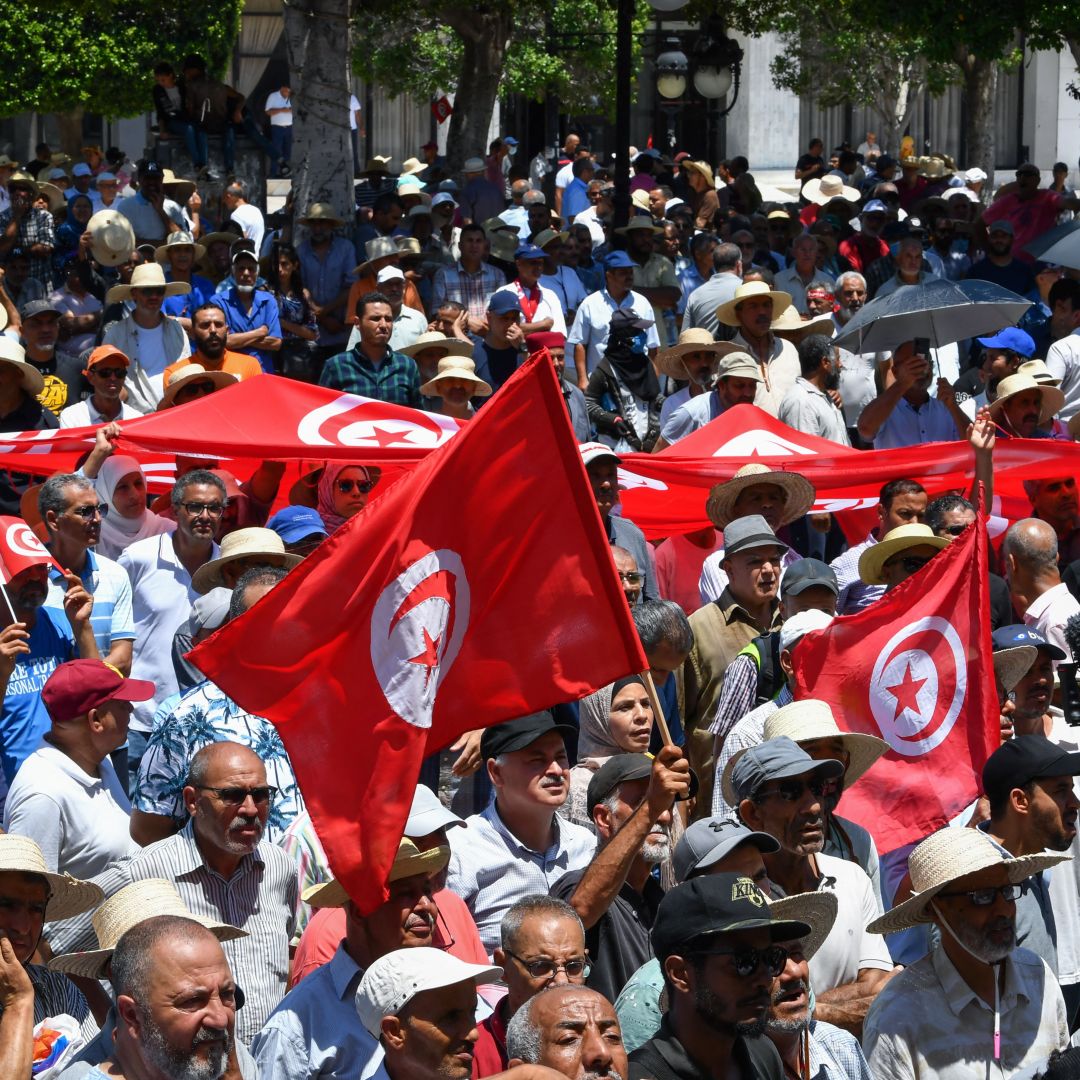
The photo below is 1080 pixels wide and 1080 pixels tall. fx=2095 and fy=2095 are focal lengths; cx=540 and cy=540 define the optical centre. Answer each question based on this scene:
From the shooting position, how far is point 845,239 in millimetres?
18078

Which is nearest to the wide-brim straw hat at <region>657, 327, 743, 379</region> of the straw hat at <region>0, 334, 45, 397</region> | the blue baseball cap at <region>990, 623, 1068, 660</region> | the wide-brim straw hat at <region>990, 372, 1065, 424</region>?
the wide-brim straw hat at <region>990, 372, 1065, 424</region>

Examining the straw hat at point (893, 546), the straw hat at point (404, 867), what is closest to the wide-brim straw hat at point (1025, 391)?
the straw hat at point (893, 546)

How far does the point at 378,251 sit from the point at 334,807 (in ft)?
32.2

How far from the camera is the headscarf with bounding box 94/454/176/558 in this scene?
906cm

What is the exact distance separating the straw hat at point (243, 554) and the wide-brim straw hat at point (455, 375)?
2595 mm

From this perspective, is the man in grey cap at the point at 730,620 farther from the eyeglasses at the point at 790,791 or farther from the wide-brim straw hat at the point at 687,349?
the wide-brim straw hat at the point at 687,349

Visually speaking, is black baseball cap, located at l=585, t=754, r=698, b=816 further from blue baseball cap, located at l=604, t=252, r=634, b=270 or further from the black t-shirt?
blue baseball cap, located at l=604, t=252, r=634, b=270

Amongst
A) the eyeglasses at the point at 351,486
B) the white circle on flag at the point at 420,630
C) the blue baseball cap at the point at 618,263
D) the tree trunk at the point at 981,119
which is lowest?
the eyeglasses at the point at 351,486

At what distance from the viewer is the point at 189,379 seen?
1048 cm

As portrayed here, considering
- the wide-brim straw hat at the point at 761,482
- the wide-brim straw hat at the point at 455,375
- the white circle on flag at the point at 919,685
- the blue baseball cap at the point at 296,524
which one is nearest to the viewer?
the white circle on flag at the point at 919,685

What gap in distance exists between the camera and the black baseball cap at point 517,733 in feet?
19.8

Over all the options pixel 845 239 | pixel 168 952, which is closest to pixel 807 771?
pixel 168 952

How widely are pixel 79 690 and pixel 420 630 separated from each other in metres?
1.38

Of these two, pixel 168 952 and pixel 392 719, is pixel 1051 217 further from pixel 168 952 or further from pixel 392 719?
pixel 168 952
